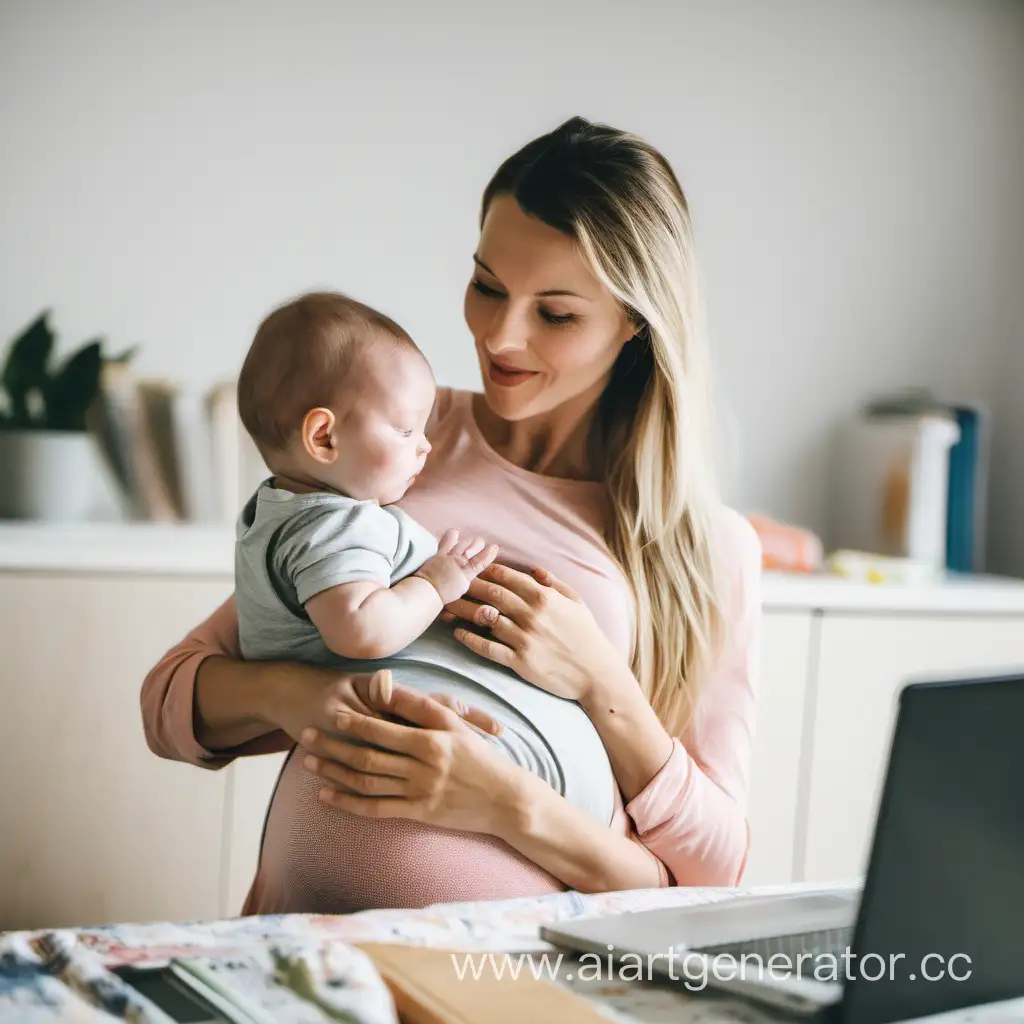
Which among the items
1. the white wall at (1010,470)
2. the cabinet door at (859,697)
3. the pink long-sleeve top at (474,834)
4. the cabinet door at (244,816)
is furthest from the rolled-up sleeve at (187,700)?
the white wall at (1010,470)

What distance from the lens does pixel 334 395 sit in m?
1.05

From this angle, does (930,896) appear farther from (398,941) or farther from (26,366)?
(26,366)

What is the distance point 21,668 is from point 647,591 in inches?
42.6

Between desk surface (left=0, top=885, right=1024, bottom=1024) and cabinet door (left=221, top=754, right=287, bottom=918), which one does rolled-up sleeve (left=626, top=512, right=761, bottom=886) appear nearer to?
desk surface (left=0, top=885, right=1024, bottom=1024)

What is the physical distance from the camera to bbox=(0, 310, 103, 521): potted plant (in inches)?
78.6

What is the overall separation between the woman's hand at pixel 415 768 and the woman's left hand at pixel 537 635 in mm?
82

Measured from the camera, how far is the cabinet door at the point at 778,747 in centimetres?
217

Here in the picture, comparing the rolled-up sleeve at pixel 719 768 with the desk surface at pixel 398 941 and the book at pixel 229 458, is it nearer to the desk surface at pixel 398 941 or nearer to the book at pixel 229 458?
the desk surface at pixel 398 941

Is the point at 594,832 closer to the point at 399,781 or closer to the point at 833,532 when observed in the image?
the point at 399,781

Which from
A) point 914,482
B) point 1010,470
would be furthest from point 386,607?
point 1010,470

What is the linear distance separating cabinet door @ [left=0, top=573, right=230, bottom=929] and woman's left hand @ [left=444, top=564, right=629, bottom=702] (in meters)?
0.90

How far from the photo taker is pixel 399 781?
40.2 inches

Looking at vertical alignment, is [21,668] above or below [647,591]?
below

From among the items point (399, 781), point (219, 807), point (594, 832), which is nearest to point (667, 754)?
point (594, 832)
